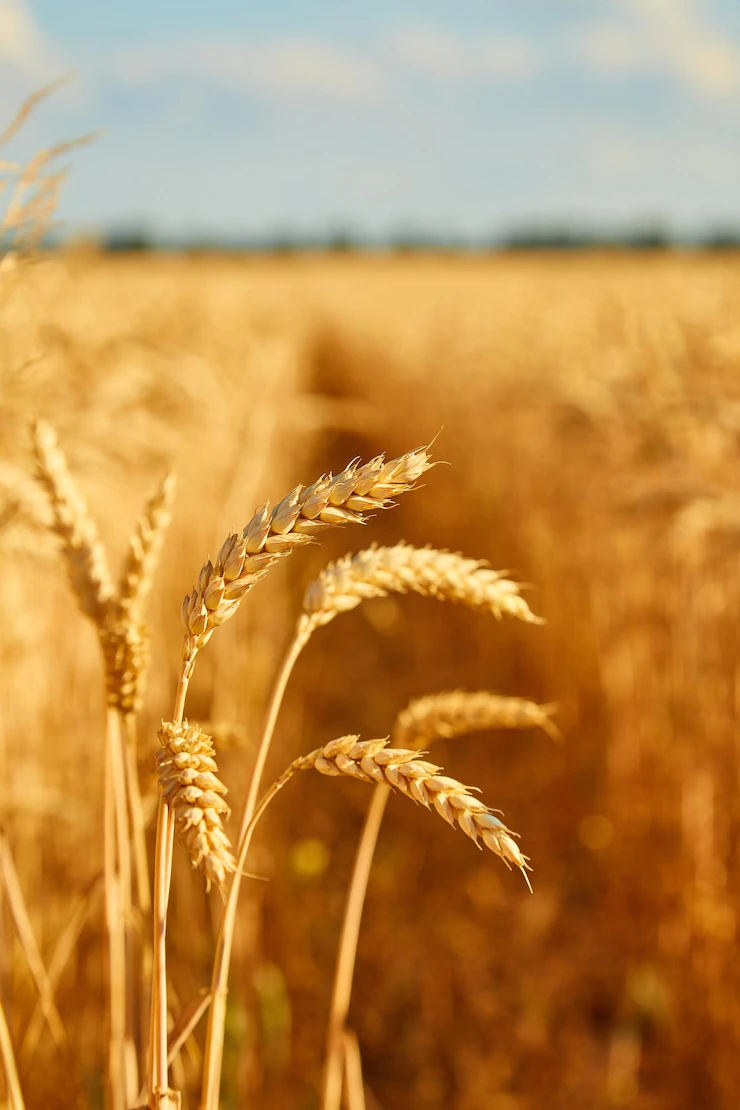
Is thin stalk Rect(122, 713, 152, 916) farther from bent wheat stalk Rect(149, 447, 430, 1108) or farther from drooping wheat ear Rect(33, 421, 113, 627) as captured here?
bent wheat stalk Rect(149, 447, 430, 1108)

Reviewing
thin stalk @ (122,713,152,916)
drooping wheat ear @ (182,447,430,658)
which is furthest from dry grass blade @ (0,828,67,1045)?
drooping wheat ear @ (182,447,430,658)

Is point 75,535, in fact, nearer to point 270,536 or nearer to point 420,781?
point 270,536

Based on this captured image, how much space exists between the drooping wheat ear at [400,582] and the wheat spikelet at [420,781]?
0.12 m

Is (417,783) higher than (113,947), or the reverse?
(417,783)

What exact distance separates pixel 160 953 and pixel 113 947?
0.27 metres

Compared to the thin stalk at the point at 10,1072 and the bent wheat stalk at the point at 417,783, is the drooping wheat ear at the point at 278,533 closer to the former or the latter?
the bent wheat stalk at the point at 417,783

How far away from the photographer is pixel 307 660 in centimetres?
492

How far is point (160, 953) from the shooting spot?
0.70 m

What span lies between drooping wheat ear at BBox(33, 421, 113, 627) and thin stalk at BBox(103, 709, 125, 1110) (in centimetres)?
12

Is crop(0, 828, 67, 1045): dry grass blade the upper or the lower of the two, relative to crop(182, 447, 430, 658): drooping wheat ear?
lower

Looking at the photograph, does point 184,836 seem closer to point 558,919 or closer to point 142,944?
point 142,944

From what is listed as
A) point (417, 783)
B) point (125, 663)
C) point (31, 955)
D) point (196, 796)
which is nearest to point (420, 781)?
point (417, 783)

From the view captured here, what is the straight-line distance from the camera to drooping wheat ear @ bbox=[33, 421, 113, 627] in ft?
2.92

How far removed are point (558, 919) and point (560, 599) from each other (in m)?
1.41
